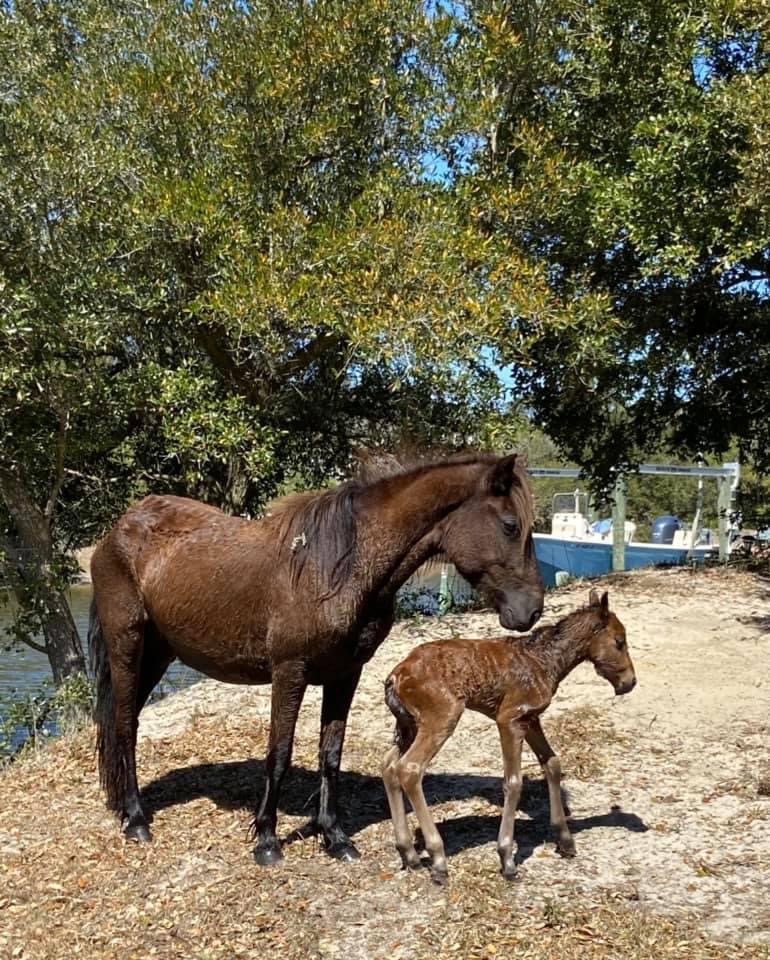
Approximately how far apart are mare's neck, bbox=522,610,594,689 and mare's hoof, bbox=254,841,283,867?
1.62m

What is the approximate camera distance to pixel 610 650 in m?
4.97

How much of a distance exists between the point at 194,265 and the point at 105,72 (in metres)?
2.41

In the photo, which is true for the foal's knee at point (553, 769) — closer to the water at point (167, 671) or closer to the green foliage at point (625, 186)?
the water at point (167, 671)

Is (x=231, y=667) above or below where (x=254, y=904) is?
above

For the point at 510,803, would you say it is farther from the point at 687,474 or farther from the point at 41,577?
the point at 687,474

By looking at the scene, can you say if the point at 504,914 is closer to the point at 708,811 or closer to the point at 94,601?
the point at 708,811

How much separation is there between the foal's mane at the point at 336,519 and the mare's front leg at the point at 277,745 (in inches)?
16.9

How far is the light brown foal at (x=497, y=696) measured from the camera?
4.62m

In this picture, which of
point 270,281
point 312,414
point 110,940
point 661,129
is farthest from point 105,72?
point 110,940

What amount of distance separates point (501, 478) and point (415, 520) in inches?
18.5

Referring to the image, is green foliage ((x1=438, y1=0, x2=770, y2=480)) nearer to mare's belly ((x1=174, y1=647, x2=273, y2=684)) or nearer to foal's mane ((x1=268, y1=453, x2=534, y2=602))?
foal's mane ((x1=268, y1=453, x2=534, y2=602))

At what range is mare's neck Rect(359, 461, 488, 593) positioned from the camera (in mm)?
4727

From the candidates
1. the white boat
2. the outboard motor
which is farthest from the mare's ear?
the outboard motor

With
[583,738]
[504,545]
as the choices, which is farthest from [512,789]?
[583,738]
